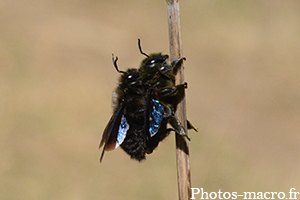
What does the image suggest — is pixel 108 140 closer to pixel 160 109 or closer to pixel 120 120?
pixel 120 120

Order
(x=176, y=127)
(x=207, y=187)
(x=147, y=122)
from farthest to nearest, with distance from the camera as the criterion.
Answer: (x=207, y=187)
(x=176, y=127)
(x=147, y=122)

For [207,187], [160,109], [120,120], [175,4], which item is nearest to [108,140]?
[120,120]

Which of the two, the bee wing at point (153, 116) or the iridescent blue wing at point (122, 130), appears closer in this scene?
the bee wing at point (153, 116)

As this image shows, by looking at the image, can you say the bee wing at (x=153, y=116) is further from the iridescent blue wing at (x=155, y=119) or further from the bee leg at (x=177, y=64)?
the bee leg at (x=177, y=64)

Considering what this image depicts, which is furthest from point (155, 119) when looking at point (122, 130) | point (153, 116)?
point (122, 130)

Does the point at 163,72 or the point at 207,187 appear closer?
the point at 163,72

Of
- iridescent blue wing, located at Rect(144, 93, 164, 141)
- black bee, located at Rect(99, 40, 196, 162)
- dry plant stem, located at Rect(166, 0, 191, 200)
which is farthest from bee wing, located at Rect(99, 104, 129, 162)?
dry plant stem, located at Rect(166, 0, 191, 200)

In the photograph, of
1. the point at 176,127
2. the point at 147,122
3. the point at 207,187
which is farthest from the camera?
the point at 207,187

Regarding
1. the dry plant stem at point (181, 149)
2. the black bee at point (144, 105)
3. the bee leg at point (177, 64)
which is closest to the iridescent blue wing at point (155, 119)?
the black bee at point (144, 105)
